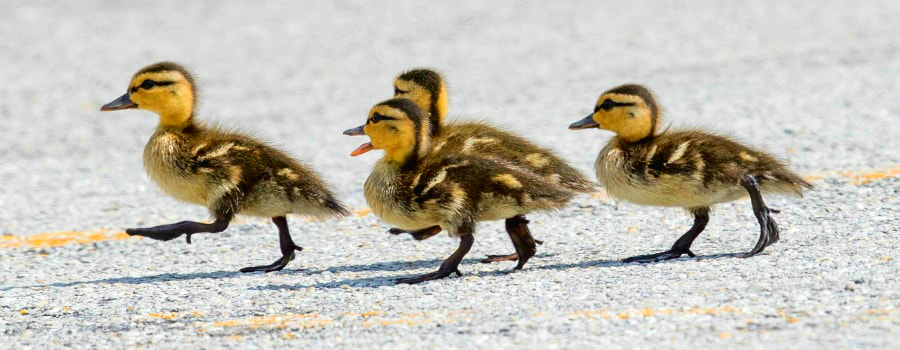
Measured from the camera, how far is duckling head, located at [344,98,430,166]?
25.0 ft

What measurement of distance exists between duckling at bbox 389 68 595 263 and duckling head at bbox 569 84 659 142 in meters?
0.38

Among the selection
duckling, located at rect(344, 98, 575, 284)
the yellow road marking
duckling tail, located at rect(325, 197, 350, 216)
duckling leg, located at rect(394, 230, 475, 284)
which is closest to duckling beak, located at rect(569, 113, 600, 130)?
duckling, located at rect(344, 98, 575, 284)

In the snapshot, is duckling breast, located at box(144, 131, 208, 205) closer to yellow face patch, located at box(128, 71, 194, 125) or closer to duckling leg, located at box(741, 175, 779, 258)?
yellow face patch, located at box(128, 71, 194, 125)

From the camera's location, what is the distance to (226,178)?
26.0 ft

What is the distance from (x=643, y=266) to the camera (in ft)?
→ 24.4

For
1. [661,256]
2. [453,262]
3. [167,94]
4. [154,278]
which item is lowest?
[154,278]

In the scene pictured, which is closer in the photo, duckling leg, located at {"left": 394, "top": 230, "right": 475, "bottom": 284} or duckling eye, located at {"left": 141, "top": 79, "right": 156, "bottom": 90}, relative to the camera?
duckling leg, located at {"left": 394, "top": 230, "right": 475, "bottom": 284}

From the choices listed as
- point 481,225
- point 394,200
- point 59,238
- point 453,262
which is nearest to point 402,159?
point 394,200

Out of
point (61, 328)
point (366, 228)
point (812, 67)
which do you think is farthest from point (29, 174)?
point (812, 67)

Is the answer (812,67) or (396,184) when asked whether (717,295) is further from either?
(812,67)

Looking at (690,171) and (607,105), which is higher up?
(607,105)

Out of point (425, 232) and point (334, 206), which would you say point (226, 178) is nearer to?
point (334, 206)

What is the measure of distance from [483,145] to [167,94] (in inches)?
76.3

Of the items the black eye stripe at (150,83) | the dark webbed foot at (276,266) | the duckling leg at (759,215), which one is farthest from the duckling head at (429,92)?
the duckling leg at (759,215)
